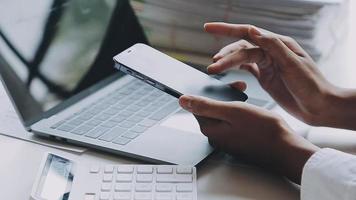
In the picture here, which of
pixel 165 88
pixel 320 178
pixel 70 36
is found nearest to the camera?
pixel 320 178

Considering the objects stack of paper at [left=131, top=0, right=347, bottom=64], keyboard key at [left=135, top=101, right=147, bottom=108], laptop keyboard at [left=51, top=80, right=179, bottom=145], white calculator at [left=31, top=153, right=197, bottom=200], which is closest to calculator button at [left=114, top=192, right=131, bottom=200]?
white calculator at [left=31, top=153, right=197, bottom=200]

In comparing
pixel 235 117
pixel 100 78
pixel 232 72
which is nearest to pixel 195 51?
pixel 232 72

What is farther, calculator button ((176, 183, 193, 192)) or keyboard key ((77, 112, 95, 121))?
keyboard key ((77, 112, 95, 121))

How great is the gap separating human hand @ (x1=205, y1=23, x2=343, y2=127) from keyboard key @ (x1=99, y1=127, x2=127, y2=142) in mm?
171

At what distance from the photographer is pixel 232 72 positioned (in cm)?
91

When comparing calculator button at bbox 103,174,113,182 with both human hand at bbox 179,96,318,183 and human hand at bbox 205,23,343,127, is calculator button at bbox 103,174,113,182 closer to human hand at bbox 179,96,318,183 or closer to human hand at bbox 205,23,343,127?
human hand at bbox 179,96,318,183

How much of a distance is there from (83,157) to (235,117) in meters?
0.21

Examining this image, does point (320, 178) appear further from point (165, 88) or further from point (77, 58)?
point (77, 58)

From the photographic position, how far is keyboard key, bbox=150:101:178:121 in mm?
773

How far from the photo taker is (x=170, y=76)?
711 mm

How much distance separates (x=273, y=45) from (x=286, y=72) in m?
0.05

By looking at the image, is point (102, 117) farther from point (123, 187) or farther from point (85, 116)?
point (123, 187)

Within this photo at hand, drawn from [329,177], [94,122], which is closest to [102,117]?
[94,122]

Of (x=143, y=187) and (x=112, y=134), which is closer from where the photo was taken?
(x=143, y=187)
